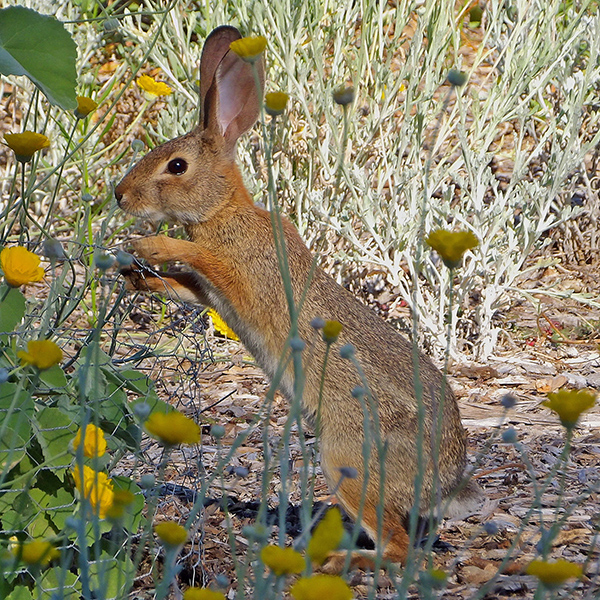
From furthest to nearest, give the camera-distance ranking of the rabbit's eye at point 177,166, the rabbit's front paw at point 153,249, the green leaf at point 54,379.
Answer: the rabbit's eye at point 177,166, the rabbit's front paw at point 153,249, the green leaf at point 54,379

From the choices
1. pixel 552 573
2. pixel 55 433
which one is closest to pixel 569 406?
pixel 552 573

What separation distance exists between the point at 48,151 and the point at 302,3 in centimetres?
228

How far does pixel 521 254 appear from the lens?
205 inches

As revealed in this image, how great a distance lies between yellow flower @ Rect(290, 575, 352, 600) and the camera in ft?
3.82

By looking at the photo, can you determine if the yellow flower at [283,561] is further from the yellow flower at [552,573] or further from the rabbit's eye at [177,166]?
the rabbit's eye at [177,166]

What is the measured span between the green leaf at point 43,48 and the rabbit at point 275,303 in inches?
30.6

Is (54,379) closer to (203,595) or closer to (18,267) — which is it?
(18,267)

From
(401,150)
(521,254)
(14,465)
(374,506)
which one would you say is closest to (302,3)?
(401,150)

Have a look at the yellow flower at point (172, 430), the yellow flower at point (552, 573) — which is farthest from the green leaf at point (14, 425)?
the yellow flower at point (552, 573)

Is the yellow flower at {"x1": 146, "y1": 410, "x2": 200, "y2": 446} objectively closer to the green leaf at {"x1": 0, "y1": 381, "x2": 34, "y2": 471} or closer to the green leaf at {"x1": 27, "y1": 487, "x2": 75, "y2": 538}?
the green leaf at {"x1": 0, "y1": 381, "x2": 34, "y2": 471}

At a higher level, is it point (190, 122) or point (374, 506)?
point (190, 122)

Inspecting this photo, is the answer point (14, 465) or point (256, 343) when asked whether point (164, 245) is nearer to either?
point (256, 343)

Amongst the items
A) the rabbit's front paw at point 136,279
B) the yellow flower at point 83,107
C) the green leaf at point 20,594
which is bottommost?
the green leaf at point 20,594

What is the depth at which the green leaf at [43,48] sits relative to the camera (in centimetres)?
265
